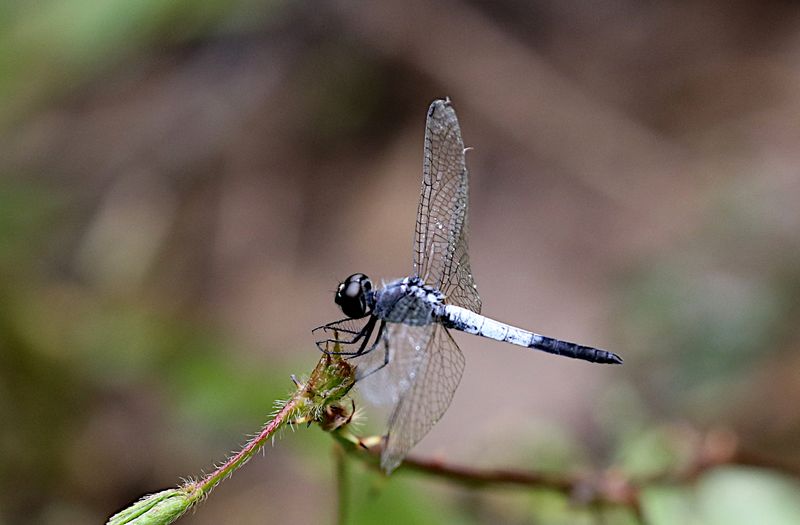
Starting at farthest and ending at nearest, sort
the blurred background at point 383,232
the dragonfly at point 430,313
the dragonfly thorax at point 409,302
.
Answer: the blurred background at point 383,232, the dragonfly thorax at point 409,302, the dragonfly at point 430,313

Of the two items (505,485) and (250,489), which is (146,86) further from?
(505,485)

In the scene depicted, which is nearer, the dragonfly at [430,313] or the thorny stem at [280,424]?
the thorny stem at [280,424]

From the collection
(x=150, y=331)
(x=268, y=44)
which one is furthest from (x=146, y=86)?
(x=150, y=331)

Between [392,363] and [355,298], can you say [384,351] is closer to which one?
[392,363]

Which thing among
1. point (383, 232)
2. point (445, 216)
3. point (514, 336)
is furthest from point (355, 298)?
point (383, 232)

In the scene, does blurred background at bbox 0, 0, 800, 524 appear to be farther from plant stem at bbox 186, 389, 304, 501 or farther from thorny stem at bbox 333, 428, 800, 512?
plant stem at bbox 186, 389, 304, 501

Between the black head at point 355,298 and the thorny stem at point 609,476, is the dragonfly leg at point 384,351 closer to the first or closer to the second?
the black head at point 355,298

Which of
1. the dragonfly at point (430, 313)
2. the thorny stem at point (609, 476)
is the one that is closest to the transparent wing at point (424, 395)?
the dragonfly at point (430, 313)
